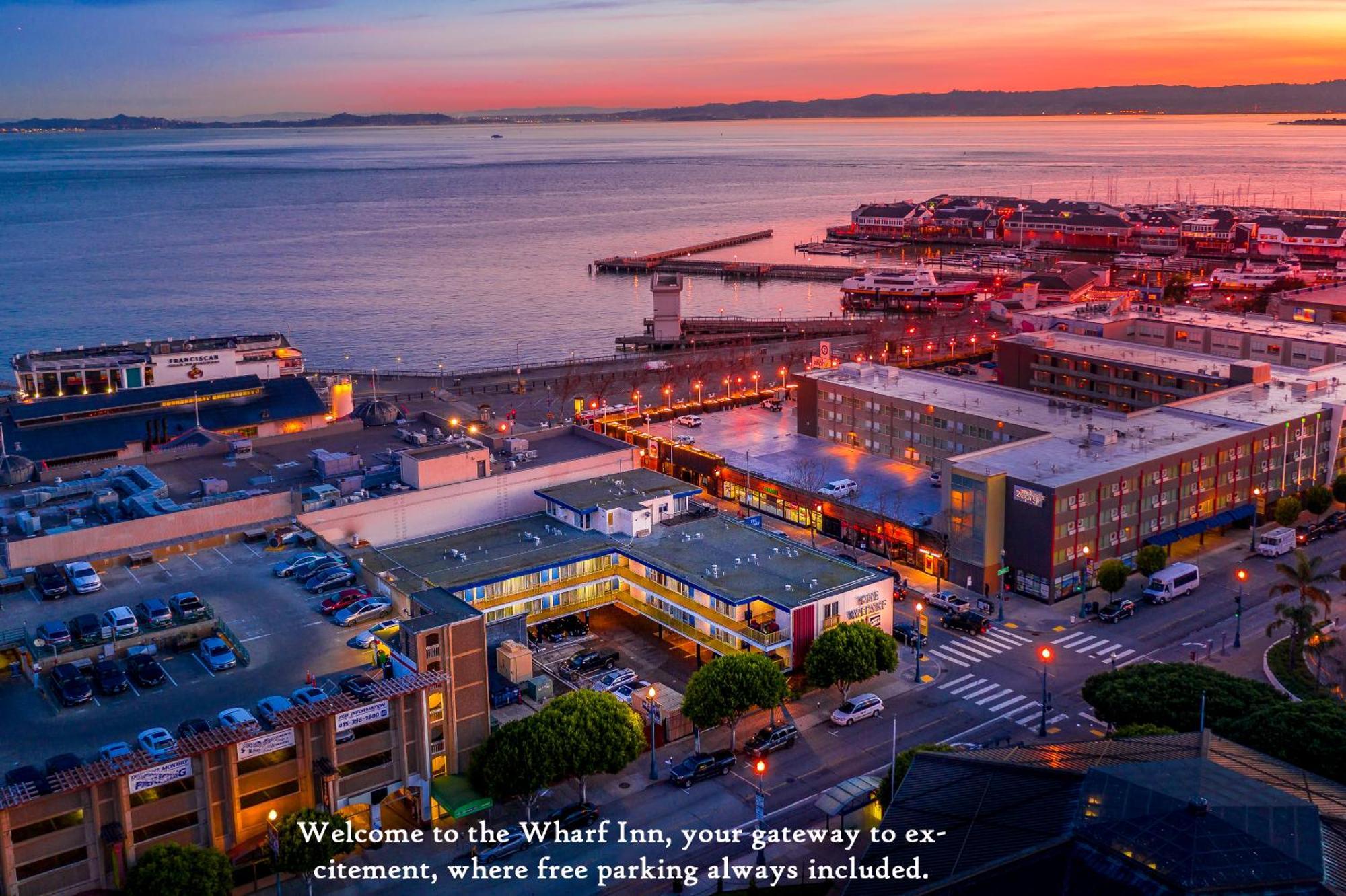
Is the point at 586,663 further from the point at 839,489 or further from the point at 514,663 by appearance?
the point at 839,489

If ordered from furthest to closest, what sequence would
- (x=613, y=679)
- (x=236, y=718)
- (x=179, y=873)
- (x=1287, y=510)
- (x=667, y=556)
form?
(x=1287, y=510)
(x=667, y=556)
(x=613, y=679)
(x=236, y=718)
(x=179, y=873)

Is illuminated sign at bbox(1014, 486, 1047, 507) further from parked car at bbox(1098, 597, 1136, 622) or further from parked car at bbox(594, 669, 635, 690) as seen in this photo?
parked car at bbox(594, 669, 635, 690)

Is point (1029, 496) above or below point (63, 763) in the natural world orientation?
above

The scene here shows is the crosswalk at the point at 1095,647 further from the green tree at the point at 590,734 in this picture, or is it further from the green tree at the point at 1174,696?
the green tree at the point at 590,734

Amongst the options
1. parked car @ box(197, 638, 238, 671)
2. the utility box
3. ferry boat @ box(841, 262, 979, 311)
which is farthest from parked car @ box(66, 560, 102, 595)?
ferry boat @ box(841, 262, 979, 311)

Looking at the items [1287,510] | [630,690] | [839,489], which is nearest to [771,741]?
[630,690]
